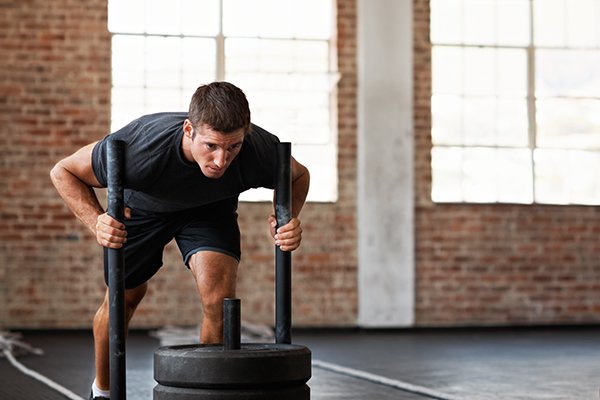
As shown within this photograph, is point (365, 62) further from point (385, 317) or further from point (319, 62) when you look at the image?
point (385, 317)

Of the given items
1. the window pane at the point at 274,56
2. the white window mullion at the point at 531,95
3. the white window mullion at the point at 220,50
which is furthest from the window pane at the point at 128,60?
the white window mullion at the point at 531,95

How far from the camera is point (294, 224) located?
2.18m

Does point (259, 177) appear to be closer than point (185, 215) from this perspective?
Yes

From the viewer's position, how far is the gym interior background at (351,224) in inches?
241

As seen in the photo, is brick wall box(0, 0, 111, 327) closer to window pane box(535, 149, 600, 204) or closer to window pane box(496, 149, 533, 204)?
window pane box(496, 149, 533, 204)

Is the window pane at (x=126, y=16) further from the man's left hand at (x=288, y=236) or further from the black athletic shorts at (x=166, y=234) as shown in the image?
the man's left hand at (x=288, y=236)

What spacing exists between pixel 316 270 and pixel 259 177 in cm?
422

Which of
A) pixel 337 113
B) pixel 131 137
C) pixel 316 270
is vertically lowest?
pixel 316 270

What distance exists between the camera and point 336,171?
6.47 m

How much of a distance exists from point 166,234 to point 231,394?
90 centimetres

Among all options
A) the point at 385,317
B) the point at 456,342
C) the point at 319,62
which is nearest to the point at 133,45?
the point at 319,62

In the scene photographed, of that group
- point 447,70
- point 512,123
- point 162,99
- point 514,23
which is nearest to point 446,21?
point 447,70

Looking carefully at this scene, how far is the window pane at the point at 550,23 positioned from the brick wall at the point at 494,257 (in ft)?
3.71

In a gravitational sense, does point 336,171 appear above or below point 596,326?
above
